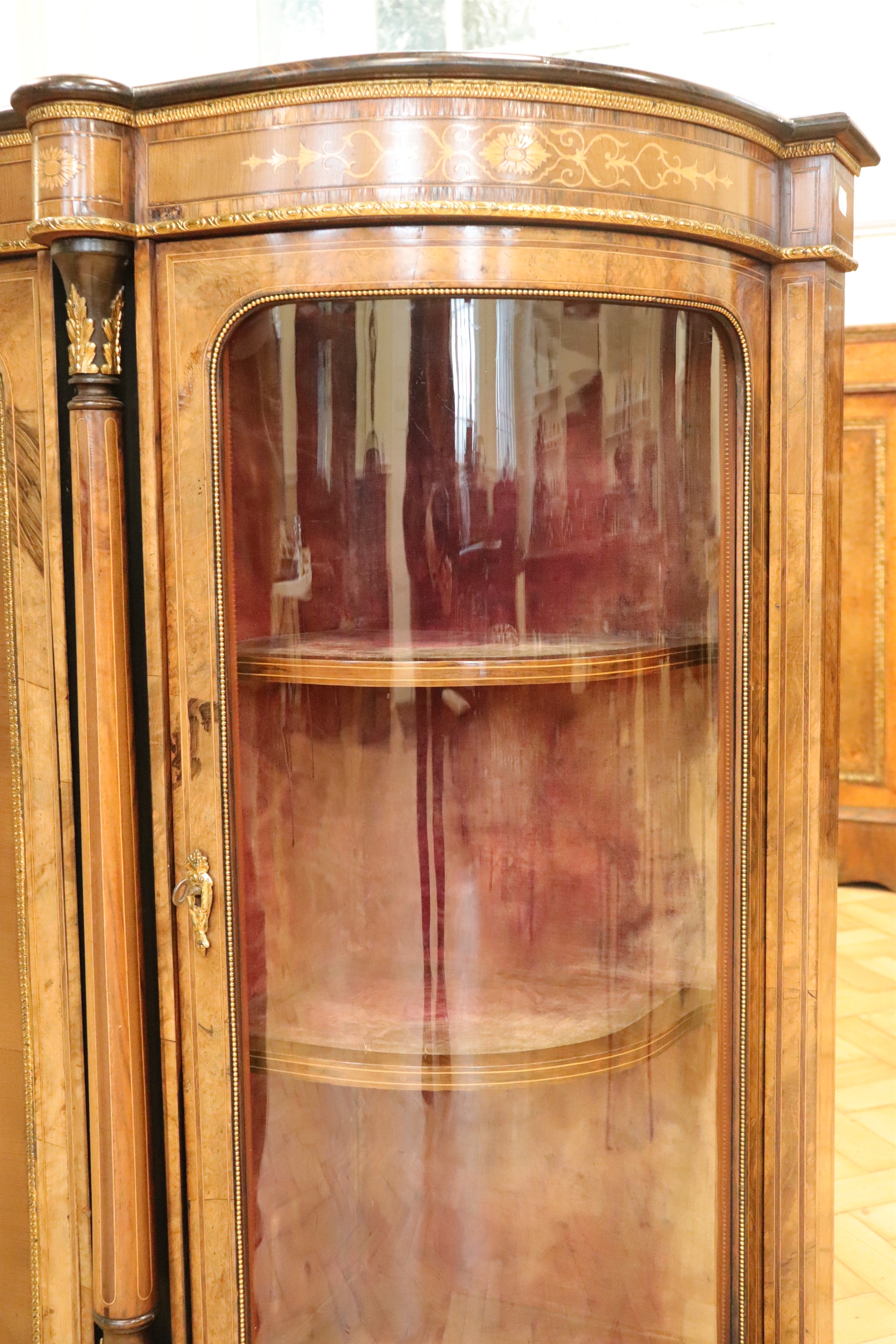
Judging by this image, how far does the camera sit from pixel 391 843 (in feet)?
3.35

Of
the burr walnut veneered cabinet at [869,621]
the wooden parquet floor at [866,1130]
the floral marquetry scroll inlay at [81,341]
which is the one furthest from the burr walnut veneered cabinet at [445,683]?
the burr walnut veneered cabinet at [869,621]

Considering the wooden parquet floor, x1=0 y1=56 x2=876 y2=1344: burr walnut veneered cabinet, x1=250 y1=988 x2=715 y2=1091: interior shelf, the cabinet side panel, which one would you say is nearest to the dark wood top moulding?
x1=0 y1=56 x2=876 y2=1344: burr walnut veneered cabinet

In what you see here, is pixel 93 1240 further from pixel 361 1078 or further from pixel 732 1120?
pixel 732 1120

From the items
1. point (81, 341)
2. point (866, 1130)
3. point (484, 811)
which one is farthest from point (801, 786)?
point (866, 1130)

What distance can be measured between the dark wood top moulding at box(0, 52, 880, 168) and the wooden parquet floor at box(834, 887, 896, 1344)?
135 cm

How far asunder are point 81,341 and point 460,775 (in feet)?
1.49

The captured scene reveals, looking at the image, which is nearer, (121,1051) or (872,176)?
(121,1051)

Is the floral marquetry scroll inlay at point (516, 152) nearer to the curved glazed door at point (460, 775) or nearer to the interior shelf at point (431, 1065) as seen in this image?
the curved glazed door at point (460, 775)

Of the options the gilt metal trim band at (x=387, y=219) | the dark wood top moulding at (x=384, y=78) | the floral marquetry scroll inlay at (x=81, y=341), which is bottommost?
the floral marquetry scroll inlay at (x=81, y=341)

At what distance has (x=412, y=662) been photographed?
3.22ft

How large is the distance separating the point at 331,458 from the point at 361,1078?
0.51 m

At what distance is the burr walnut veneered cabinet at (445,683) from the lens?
92 cm

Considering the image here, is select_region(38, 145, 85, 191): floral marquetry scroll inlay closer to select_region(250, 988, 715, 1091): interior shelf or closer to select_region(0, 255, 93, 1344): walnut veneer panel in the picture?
select_region(0, 255, 93, 1344): walnut veneer panel

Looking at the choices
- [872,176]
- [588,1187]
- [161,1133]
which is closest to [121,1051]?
[161,1133]
